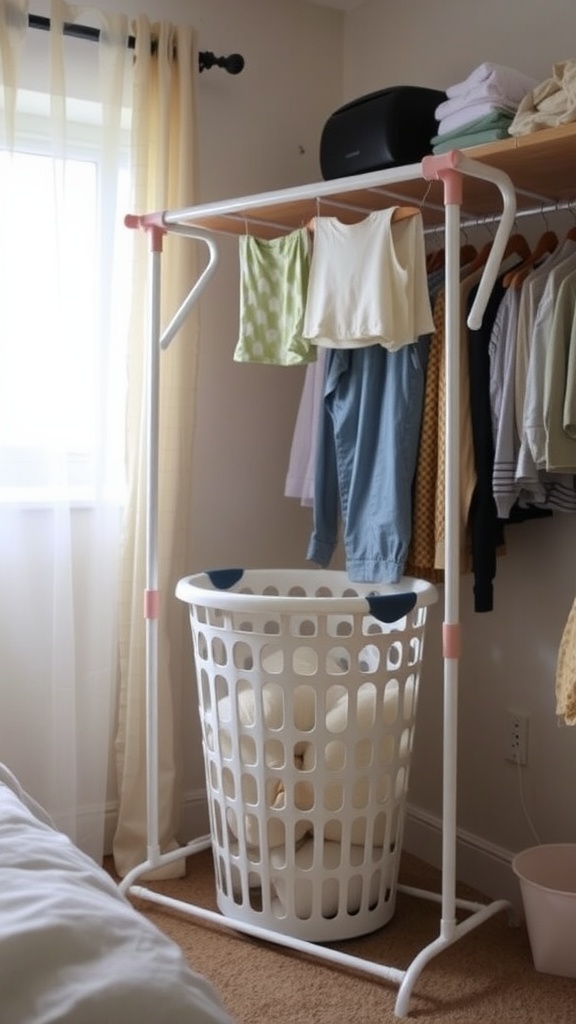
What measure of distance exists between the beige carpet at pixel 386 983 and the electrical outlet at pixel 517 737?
36cm

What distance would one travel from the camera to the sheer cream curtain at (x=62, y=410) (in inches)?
101

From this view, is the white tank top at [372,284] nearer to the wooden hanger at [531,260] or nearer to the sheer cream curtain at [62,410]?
the wooden hanger at [531,260]

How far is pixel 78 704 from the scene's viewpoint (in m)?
2.68

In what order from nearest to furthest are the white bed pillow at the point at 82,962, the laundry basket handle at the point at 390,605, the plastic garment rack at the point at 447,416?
the white bed pillow at the point at 82,962 → the plastic garment rack at the point at 447,416 → the laundry basket handle at the point at 390,605

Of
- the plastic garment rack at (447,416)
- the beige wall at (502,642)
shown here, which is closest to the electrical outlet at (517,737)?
the beige wall at (502,642)

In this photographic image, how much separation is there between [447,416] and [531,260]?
0.47 meters

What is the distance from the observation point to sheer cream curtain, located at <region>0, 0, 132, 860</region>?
257cm

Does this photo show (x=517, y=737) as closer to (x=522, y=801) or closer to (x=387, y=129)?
(x=522, y=801)

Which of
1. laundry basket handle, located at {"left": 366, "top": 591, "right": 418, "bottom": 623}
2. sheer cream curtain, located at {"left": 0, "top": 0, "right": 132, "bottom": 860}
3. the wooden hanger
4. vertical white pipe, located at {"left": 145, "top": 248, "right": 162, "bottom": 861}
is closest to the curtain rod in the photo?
sheer cream curtain, located at {"left": 0, "top": 0, "right": 132, "bottom": 860}

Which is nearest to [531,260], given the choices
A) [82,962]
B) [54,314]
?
[54,314]

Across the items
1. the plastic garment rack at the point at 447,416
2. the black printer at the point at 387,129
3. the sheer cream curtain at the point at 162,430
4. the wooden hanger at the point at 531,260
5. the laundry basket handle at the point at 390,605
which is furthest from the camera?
the sheer cream curtain at the point at 162,430

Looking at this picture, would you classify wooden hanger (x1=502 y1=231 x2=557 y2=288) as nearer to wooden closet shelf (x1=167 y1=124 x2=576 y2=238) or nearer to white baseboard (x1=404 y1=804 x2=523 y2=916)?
wooden closet shelf (x1=167 y1=124 x2=576 y2=238)

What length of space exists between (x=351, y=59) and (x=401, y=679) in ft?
5.96

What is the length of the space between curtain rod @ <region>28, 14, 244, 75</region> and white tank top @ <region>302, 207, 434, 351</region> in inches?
29.5
